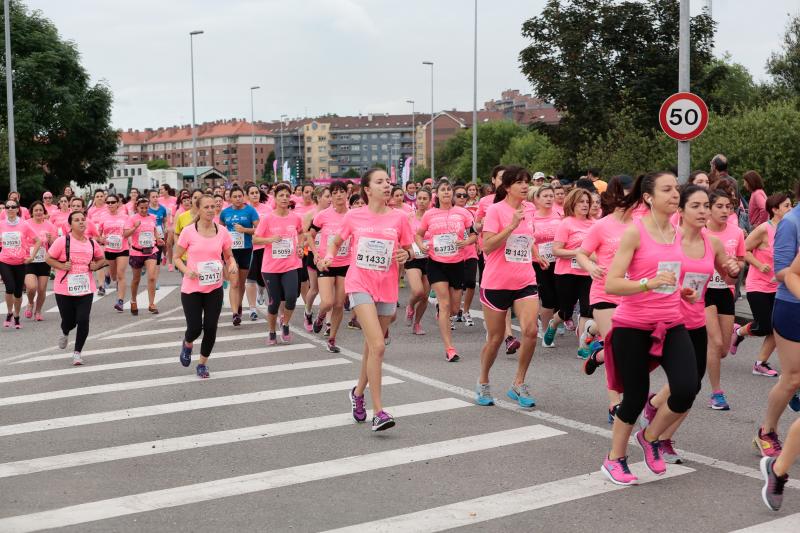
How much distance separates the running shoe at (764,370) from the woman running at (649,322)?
14.4 ft

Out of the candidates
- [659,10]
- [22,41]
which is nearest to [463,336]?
[659,10]

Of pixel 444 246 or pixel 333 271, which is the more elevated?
pixel 444 246

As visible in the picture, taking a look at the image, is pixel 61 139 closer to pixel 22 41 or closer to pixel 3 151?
pixel 22 41

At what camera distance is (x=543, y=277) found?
40.8ft

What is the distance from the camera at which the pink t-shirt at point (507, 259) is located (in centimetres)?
854

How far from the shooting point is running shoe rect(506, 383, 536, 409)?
8539mm

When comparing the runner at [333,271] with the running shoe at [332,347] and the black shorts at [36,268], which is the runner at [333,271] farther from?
the black shorts at [36,268]

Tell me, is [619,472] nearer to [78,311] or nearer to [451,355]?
[451,355]

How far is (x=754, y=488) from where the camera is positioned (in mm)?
6070

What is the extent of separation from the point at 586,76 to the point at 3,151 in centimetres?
2663

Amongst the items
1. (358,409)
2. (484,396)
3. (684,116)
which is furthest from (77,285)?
(684,116)

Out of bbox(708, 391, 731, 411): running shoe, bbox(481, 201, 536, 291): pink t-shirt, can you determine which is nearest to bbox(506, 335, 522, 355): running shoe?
A: bbox(481, 201, 536, 291): pink t-shirt

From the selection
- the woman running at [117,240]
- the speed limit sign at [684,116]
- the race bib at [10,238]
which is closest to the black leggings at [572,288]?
the speed limit sign at [684,116]

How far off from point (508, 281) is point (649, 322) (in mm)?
2570
